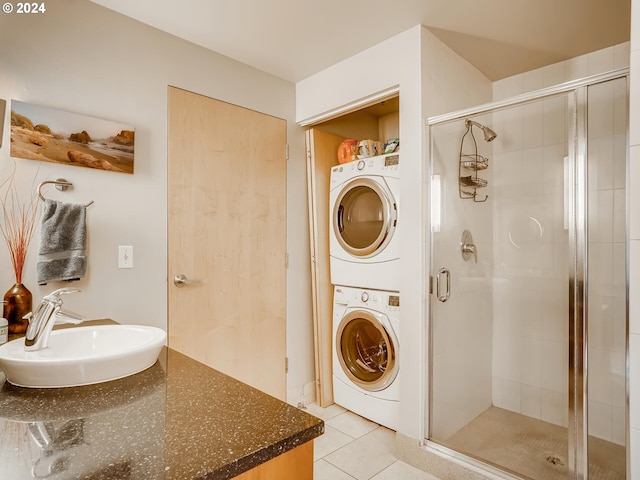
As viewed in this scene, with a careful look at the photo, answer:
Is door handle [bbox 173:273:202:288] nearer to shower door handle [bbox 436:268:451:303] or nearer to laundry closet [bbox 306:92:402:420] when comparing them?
laundry closet [bbox 306:92:402:420]

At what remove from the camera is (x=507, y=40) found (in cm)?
226

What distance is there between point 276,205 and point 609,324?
1986mm

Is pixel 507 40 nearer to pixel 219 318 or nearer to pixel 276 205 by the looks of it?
pixel 276 205

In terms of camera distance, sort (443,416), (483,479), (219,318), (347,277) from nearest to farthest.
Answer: (483,479) < (443,416) < (219,318) < (347,277)

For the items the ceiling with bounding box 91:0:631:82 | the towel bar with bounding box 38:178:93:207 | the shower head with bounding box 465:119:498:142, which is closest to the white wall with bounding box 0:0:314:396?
the towel bar with bounding box 38:178:93:207

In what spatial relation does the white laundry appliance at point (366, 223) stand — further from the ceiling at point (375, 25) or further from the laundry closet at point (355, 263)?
the ceiling at point (375, 25)

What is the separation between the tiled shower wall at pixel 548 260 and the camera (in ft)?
5.48

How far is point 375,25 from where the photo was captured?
2.12m

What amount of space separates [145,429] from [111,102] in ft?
5.71

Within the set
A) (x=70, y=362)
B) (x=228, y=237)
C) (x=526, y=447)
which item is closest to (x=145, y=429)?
(x=70, y=362)

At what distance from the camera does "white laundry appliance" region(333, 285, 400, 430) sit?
239 cm

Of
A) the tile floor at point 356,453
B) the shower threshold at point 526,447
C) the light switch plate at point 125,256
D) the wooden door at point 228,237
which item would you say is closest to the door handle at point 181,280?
the wooden door at point 228,237

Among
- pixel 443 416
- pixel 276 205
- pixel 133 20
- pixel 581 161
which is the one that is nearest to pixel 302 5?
pixel 133 20

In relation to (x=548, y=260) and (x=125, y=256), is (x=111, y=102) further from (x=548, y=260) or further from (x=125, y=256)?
(x=548, y=260)
